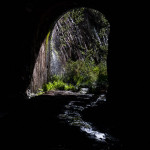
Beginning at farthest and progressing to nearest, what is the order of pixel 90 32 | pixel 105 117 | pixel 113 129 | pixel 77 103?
pixel 90 32
pixel 77 103
pixel 105 117
pixel 113 129

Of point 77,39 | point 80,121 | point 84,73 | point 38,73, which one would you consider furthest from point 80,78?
point 80,121

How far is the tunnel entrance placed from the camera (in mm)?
8297

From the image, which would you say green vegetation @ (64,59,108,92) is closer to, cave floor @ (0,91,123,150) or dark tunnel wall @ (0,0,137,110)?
dark tunnel wall @ (0,0,137,110)

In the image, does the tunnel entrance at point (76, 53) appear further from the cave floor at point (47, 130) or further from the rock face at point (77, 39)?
the cave floor at point (47, 130)

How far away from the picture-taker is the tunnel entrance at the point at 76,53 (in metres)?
8.30

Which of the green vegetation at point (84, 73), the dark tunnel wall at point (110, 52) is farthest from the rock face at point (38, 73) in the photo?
the green vegetation at point (84, 73)

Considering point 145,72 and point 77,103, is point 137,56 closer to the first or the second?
point 145,72

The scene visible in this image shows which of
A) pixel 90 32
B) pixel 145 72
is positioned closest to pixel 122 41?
pixel 145 72

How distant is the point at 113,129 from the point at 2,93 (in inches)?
107

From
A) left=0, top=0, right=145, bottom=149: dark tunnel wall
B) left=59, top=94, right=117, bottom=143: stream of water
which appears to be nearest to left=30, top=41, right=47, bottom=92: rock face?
left=0, top=0, right=145, bottom=149: dark tunnel wall

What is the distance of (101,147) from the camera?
2293mm

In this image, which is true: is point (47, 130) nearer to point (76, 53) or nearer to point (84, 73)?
point (84, 73)

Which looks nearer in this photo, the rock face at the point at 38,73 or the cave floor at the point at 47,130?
the cave floor at the point at 47,130

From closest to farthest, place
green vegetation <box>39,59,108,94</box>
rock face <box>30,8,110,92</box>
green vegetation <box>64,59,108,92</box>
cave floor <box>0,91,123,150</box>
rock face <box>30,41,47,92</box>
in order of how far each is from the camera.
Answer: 1. cave floor <box>0,91,123,150</box>
2. rock face <box>30,41,47,92</box>
3. green vegetation <box>39,59,108,94</box>
4. green vegetation <box>64,59,108,92</box>
5. rock face <box>30,8,110,92</box>
